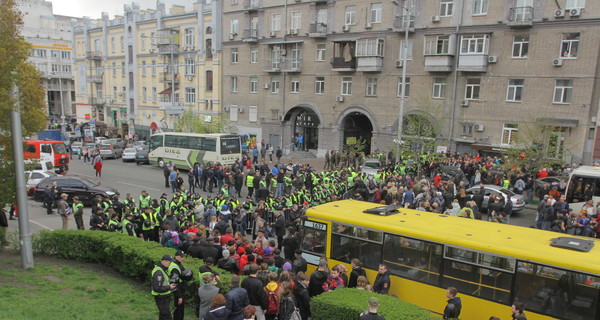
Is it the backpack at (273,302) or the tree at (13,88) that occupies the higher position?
the tree at (13,88)

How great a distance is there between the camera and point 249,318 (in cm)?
708

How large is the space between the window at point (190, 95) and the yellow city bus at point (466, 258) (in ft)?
135

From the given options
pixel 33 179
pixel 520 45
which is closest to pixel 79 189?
pixel 33 179

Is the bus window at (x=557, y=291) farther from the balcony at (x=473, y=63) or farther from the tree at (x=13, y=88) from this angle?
the balcony at (x=473, y=63)

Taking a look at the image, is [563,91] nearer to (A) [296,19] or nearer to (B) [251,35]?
(A) [296,19]

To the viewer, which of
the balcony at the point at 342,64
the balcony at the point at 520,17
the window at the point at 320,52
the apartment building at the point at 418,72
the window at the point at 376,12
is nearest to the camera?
the apartment building at the point at 418,72

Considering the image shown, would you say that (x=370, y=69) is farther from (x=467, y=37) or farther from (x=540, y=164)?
(x=540, y=164)

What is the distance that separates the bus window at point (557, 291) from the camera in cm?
771

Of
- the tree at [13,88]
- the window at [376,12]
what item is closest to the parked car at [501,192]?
the tree at [13,88]

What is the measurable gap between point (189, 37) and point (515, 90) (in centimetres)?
3415

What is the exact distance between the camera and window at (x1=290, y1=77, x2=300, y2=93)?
40859 millimetres

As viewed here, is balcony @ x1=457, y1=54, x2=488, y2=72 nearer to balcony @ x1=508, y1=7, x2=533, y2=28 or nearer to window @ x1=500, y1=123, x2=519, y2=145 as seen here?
balcony @ x1=508, y1=7, x2=533, y2=28

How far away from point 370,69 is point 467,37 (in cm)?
759

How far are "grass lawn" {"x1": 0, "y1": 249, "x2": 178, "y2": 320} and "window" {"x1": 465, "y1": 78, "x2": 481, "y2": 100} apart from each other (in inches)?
1067
